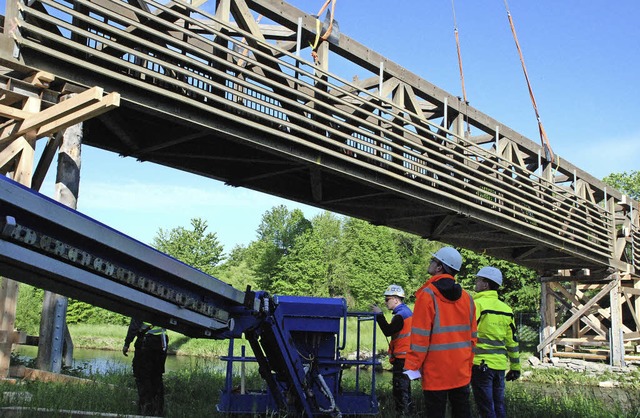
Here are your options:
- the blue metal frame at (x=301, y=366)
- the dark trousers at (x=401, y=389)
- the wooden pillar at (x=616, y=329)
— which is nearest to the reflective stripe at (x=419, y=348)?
the blue metal frame at (x=301, y=366)

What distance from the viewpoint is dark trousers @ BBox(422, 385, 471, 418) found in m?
5.23

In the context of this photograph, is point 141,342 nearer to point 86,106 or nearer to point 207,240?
point 86,106

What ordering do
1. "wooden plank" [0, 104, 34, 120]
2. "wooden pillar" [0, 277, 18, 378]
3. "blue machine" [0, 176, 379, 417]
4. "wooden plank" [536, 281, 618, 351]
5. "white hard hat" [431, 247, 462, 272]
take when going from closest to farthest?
"blue machine" [0, 176, 379, 417] → "white hard hat" [431, 247, 462, 272] → "wooden plank" [0, 104, 34, 120] → "wooden pillar" [0, 277, 18, 378] → "wooden plank" [536, 281, 618, 351]

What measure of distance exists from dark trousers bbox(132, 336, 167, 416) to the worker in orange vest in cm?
354

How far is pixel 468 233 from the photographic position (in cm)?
1764

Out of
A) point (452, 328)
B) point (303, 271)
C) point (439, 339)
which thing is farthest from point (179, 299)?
point (303, 271)

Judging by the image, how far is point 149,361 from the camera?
24.5ft

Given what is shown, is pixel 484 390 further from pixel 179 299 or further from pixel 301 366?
pixel 179 299

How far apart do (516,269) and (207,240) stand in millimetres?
30025

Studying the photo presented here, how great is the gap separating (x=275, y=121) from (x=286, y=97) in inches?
34.8

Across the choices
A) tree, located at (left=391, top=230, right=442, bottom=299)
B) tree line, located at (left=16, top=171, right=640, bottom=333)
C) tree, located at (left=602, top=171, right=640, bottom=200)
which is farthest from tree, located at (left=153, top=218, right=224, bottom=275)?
tree, located at (left=602, top=171, right=640, bottom=200)

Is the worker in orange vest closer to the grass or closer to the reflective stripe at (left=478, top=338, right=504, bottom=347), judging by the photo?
the reflective stripe at (left=478, top=338, right=504, bottom=347)

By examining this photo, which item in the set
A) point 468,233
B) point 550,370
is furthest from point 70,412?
point 550,370

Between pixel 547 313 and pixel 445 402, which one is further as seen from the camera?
pixel 547 313
